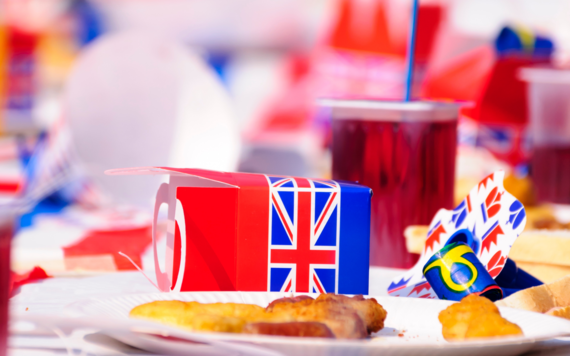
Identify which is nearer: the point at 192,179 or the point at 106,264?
the point at 192,179

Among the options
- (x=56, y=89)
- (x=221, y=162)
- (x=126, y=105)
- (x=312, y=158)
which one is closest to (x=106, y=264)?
(x=221, y=162)

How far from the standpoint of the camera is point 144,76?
1.65 meters

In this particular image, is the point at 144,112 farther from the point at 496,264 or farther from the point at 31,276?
the point at 496,264

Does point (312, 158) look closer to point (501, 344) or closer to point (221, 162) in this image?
point (221, 162)

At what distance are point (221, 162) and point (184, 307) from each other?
1.18 m

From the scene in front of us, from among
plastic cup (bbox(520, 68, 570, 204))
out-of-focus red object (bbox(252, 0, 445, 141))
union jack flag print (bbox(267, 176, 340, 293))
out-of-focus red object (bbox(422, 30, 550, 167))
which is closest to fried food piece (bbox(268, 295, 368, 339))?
union jack flag print (bbox(267, 176, 340, 293))

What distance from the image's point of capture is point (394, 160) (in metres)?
0.74

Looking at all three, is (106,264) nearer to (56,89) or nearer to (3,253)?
(3,253)

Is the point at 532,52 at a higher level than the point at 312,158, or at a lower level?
higher

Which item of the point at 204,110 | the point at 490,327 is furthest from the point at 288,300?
the point at 204,110

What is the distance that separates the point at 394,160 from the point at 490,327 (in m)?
0.34

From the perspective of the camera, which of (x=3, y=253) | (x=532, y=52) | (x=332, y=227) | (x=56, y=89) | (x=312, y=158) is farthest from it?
(x=56, y=89)

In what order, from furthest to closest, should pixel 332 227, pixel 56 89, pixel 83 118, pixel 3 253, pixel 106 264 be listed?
1. pixel 56 89
2. pixel 83 118
3. pixel 106 264
4. pixel 332 227
5. pixel 3 253

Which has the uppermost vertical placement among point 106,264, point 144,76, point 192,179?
point 144,76
